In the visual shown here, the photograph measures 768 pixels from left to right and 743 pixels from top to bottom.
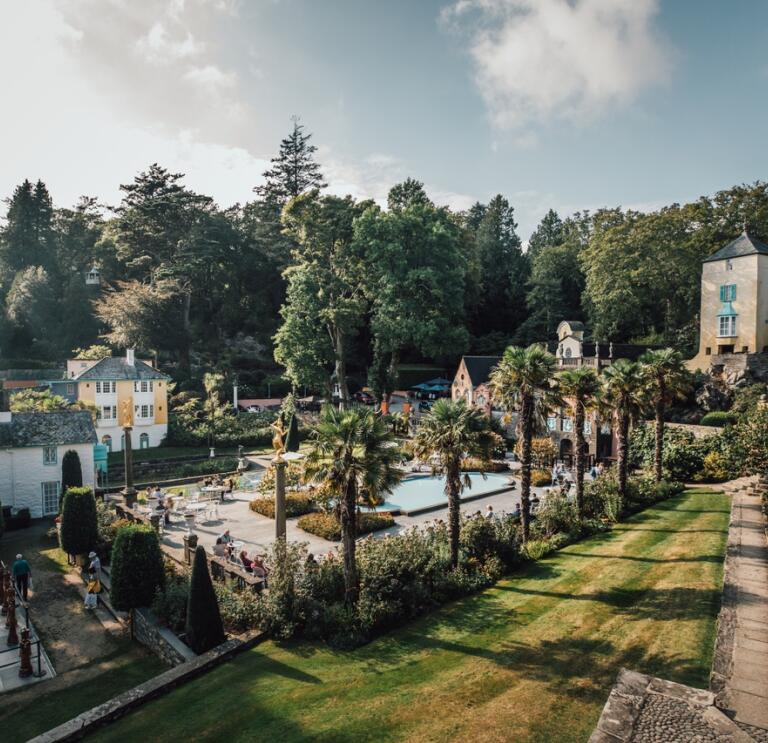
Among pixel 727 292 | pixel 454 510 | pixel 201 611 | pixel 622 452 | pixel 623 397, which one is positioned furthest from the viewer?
pixel 727 292

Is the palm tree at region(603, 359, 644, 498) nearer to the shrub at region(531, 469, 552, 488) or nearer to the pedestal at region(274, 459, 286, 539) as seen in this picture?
the shrub at region(531, 469, 552, 488)

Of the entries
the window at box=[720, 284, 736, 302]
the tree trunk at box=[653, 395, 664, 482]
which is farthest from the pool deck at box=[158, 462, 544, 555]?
the window at box=[720, 284, 736, 302]

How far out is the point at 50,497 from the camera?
28.5 meters

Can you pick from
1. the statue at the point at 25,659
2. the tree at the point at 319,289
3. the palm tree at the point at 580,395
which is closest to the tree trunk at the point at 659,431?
the palm tree at the point at 580,395

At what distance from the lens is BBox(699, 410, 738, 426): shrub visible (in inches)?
1342

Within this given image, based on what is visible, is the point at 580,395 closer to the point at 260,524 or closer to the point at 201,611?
the point at 260,524

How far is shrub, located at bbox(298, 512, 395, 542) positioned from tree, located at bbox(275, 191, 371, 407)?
999 inches

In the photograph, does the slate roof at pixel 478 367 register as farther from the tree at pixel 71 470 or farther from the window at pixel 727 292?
the tree at pixel 71 470

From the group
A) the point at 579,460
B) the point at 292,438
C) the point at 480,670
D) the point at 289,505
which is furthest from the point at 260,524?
the point at 480,670

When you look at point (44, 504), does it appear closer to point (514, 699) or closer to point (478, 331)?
point (514, 699)

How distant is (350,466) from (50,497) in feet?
72.3

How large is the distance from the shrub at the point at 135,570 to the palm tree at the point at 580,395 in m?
17.4

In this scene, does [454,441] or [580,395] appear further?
[580,395]

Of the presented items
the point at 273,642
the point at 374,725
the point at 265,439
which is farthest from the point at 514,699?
the point at 265,439
